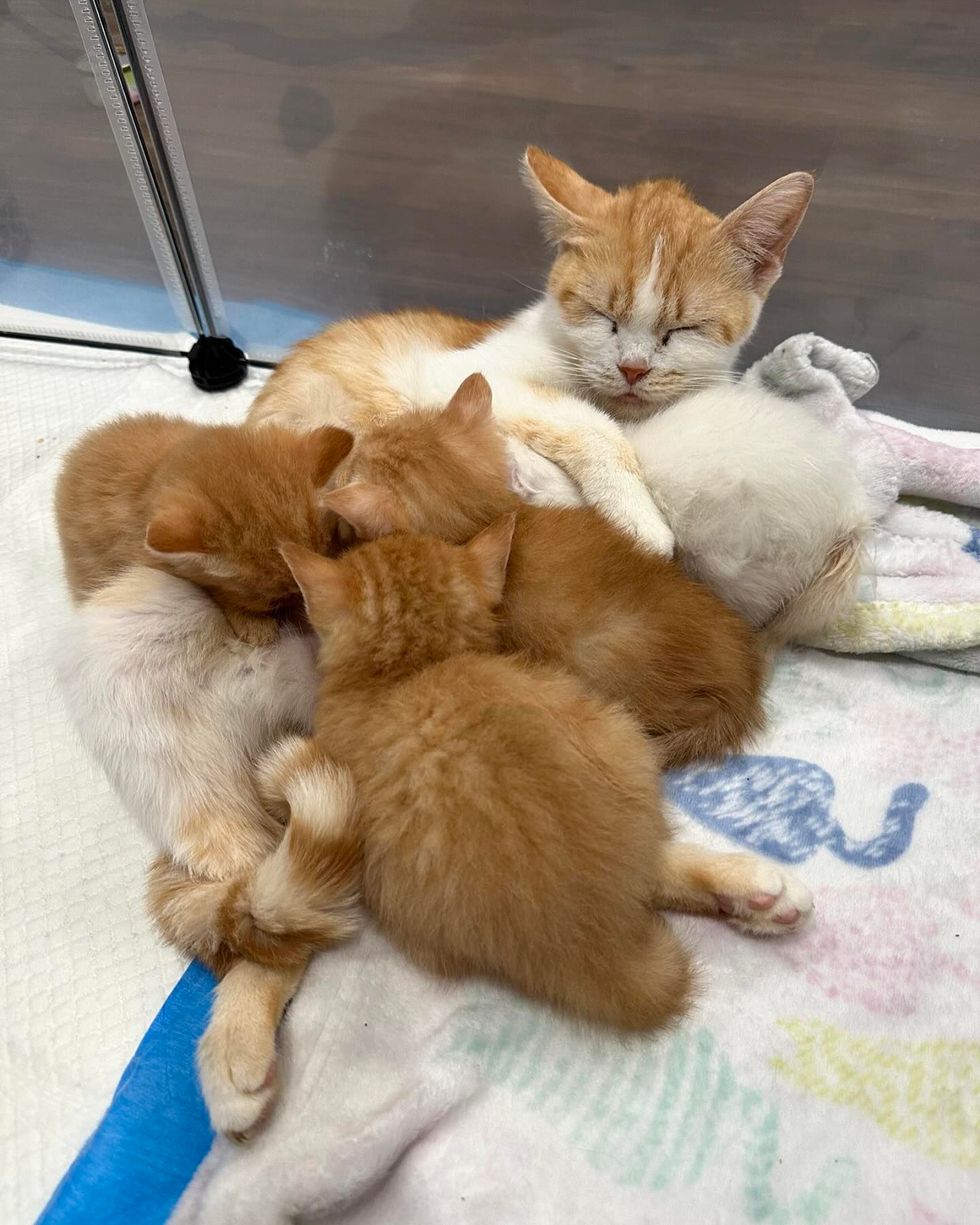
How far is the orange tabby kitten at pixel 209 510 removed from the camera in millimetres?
938

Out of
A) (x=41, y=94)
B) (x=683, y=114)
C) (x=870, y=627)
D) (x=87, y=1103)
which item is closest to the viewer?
(x=87, y=1103)

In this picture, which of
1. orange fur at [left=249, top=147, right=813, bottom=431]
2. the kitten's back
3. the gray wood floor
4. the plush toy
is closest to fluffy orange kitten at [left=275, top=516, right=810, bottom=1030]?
the kitten's back

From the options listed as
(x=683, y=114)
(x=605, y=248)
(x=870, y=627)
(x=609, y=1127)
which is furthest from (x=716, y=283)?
(x=609, y=1127)

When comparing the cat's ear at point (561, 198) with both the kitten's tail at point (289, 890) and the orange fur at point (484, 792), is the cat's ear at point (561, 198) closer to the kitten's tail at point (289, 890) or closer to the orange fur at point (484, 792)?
the orange fur at point (484, 792)

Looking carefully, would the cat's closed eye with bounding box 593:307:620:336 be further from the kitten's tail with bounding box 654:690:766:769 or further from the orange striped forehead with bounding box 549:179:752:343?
the kitten's tail with bounding box 654:690:766:769

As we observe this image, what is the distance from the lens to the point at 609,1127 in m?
0.80

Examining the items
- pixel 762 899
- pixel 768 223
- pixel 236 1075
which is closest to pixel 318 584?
pixel 236 1075

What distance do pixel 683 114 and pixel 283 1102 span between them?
1.53 m

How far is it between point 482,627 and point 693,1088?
516mm

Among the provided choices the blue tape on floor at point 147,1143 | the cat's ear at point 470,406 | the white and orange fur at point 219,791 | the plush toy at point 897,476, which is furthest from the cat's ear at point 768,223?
the blue tape on floor at point 147,1143

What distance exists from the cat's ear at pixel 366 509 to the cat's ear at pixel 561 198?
55cm

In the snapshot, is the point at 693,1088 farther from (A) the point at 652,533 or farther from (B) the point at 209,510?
(B) the point at 209,510

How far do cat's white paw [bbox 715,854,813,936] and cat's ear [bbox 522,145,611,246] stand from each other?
93cm

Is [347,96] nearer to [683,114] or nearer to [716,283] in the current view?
[683,114]
